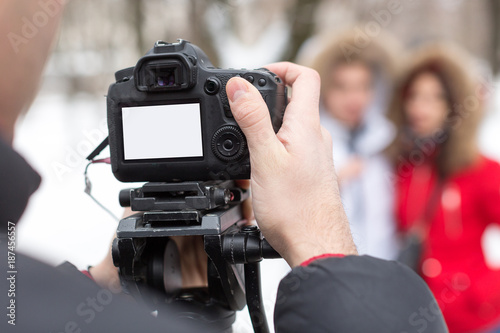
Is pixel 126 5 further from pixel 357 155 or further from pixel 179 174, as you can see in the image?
pixel 179 174

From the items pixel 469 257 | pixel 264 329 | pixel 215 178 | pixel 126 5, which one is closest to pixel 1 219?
pixel 215 178

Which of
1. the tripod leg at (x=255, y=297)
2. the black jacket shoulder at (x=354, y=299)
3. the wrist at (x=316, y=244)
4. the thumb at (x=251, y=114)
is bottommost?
the tripod leg at (x=255, y=297)

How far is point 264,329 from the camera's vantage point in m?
0.89

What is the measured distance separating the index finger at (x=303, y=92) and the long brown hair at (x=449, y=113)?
1462mm

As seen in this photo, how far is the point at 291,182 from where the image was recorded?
80 cm

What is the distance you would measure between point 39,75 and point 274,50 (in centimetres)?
384

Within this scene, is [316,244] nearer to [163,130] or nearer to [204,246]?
[204,246]

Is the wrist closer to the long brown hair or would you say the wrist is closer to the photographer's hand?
the photographer's hand

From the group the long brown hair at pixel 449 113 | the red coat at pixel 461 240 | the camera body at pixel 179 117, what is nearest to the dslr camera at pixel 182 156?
the camera body at pixel 179 117

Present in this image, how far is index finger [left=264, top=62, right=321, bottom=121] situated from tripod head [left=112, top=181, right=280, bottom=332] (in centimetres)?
22

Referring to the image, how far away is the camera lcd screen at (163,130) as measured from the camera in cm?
85

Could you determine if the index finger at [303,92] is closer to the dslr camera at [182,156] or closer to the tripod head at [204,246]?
the dslr camera at [182,156]

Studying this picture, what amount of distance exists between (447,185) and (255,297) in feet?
5.16

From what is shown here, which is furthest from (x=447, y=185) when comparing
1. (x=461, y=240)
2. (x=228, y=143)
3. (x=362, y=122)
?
(x=228, y=143)
